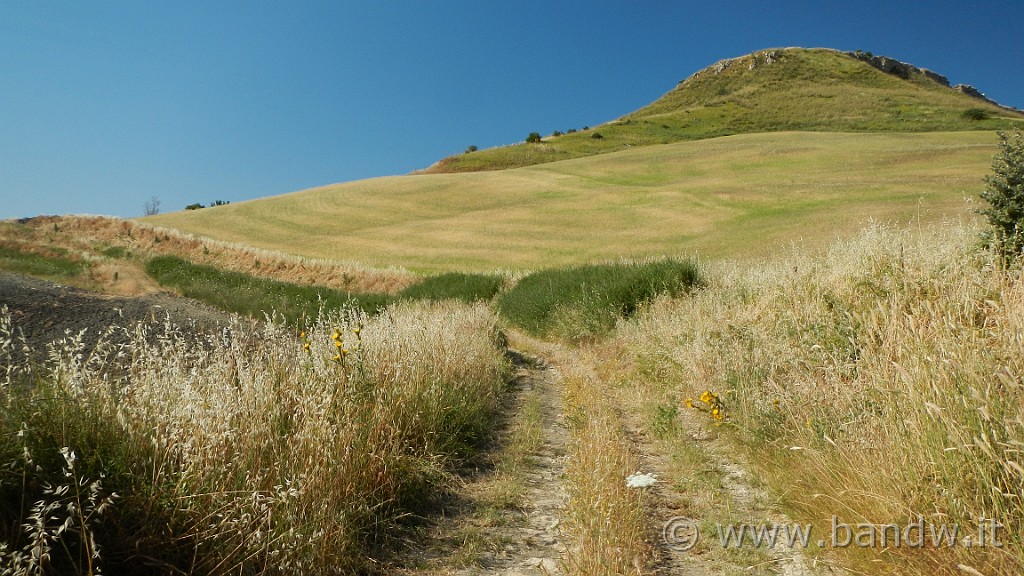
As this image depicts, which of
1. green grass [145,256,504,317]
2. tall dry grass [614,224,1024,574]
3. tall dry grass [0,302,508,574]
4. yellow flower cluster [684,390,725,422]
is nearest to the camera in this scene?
tall dry grass [0,302,508,574]

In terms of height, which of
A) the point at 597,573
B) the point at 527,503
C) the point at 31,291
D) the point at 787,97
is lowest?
the point at 527,503

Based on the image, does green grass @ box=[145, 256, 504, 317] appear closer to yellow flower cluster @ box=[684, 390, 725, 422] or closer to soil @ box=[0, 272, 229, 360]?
soil @ box=[0, 272, 229, 360]

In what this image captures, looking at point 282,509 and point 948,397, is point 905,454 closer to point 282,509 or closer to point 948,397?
point 948,397

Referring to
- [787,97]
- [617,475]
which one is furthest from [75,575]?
[787,97]

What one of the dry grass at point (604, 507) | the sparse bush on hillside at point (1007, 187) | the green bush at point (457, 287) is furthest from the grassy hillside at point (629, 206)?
the dry grass at point (604, 507)

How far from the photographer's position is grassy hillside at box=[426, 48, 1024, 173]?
70.1 m

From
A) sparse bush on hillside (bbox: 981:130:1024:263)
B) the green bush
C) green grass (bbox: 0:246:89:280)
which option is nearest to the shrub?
the green bush

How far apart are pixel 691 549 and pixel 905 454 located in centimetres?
140

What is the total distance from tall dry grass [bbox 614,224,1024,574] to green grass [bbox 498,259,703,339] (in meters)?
4.68

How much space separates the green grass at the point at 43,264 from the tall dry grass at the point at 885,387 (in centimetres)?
2427

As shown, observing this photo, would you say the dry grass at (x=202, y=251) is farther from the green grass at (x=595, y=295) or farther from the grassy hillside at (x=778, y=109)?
the grassy hillside at (x=778, y=109)

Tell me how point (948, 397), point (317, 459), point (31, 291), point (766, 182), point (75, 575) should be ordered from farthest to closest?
point (766, 182)
point (31, 291)
point (317, 459)
point (948, 397)
point (75, 575)

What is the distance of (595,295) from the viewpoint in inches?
552

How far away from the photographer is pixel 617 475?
4.16 meters
